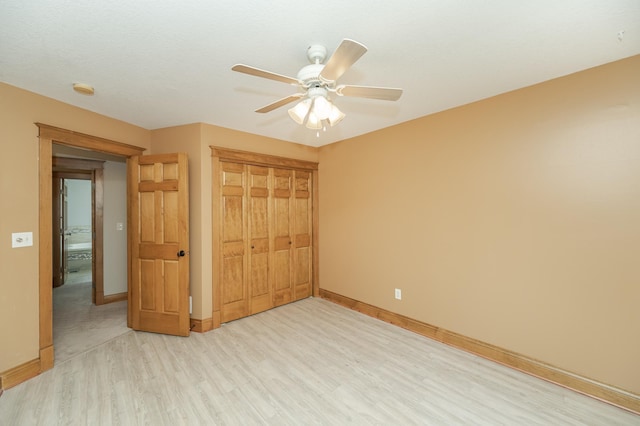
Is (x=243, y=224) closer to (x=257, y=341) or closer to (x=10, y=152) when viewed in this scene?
(x=257, y=341)

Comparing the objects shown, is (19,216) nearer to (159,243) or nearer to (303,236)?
(159,243)

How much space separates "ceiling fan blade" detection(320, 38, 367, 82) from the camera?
1.13 metres

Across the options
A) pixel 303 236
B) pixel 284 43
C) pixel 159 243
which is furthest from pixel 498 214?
pixel 159 243

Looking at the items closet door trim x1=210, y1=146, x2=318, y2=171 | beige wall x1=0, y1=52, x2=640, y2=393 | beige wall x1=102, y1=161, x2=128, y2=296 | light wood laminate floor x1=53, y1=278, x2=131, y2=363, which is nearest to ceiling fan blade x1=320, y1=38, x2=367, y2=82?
beige wall x1=0, y1=52, x2=640, y2=393

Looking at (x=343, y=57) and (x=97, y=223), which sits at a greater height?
(x=343, y=57)

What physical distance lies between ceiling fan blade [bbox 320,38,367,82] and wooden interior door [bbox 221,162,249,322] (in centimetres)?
233

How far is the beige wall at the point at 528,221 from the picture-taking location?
1903 millimetres

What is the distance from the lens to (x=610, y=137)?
6.35 feet

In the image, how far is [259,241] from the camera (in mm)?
3678

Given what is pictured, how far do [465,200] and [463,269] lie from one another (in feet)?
2.40

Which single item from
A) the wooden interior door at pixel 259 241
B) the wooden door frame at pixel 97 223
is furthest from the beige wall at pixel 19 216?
the wooden interior door at pixel 259 241

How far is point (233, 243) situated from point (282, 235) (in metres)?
0.79

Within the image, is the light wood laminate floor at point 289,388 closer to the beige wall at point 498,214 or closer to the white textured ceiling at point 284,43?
the beige wall at point 498,214

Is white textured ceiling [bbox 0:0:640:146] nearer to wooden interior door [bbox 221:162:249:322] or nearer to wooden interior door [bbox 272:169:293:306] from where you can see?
wooden interior door [bbox 221:162:249:322]
